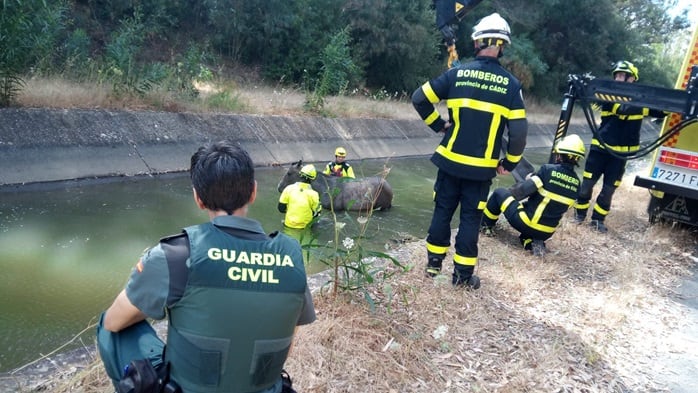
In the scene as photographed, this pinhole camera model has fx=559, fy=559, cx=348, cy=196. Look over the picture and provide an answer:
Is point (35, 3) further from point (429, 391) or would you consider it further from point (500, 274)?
point (429, 391)

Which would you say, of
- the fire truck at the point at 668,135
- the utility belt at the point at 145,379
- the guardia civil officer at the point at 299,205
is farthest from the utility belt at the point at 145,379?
the fire truck at the point at 668,135

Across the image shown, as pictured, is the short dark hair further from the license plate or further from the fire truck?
the license plate

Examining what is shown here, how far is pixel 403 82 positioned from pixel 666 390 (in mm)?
22904

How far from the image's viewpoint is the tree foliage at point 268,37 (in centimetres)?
1116

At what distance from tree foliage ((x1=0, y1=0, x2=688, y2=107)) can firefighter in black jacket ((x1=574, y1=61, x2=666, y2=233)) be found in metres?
8.81

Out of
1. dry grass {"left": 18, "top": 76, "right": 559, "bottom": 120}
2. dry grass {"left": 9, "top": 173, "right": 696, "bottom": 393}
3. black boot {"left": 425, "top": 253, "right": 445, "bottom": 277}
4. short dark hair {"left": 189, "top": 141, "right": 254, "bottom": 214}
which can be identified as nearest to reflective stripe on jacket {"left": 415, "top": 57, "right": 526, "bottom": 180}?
black boot {"left": 425, "top": 253, "right": 445, "bottom": 277}

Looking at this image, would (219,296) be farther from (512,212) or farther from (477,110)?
(512,212)

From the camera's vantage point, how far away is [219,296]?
1984 mm

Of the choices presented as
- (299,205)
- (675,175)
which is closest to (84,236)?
(299,205)

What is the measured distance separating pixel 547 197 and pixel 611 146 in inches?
84.5

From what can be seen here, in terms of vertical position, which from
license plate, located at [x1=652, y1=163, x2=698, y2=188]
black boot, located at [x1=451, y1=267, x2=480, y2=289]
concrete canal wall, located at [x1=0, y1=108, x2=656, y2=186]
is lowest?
concrete canal wall, located at [x1=0, y1=108, x2=656, y2=186]

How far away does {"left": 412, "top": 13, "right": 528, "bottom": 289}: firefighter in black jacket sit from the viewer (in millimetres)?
4637

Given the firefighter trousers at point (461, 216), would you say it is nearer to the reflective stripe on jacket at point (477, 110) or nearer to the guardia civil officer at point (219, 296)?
the reflective stripe on jacket at point (477, 110)

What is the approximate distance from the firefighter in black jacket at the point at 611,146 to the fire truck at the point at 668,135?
258 mm
